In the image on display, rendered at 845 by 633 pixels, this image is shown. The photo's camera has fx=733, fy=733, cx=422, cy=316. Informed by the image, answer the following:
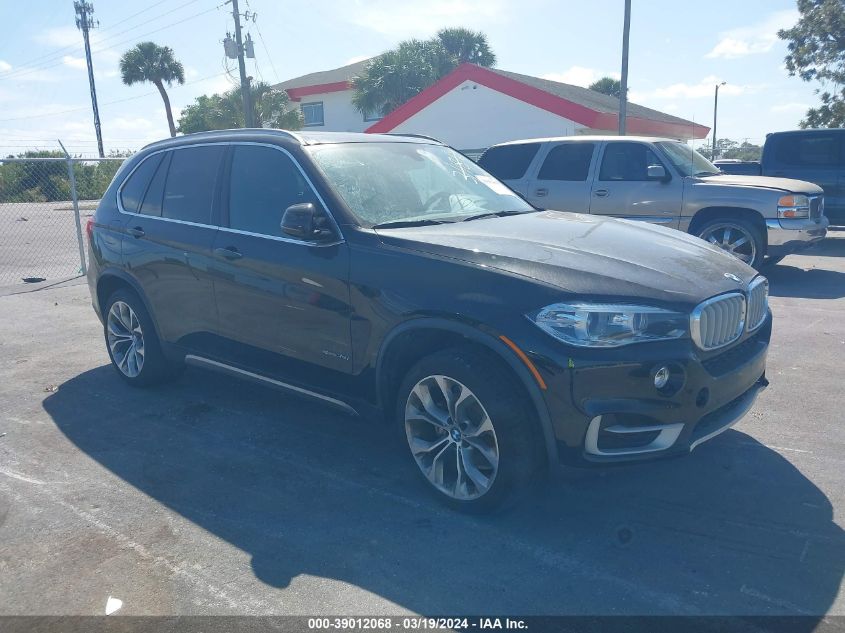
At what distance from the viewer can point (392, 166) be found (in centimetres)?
457

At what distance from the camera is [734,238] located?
373 inches

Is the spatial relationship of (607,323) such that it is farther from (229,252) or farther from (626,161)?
(626,161)

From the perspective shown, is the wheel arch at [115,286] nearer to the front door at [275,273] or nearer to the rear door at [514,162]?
the front door at [275,273]

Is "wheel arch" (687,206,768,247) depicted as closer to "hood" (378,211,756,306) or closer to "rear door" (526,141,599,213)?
"rear door" (526,141,599,213)

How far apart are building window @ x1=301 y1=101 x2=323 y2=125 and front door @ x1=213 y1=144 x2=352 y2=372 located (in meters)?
36.8

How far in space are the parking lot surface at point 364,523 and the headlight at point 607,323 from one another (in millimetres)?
582

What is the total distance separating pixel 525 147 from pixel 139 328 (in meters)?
6.71

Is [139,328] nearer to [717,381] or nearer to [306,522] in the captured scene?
[306,522]

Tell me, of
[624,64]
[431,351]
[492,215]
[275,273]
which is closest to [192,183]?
[275,273]

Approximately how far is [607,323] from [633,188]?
7076mm

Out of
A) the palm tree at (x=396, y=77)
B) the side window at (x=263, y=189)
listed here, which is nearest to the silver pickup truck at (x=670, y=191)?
the side window at (x=263, y=189)

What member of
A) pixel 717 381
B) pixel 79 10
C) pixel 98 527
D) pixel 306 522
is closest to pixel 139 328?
pixel 98 527

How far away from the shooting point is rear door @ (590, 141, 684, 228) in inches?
376

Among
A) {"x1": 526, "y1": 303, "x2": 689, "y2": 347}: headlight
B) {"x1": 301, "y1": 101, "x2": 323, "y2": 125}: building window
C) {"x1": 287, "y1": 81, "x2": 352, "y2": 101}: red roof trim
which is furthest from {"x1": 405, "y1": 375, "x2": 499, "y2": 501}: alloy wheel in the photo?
{"x1": 301, "y1": 101, "x2": 323, "y2": 125}: building window
